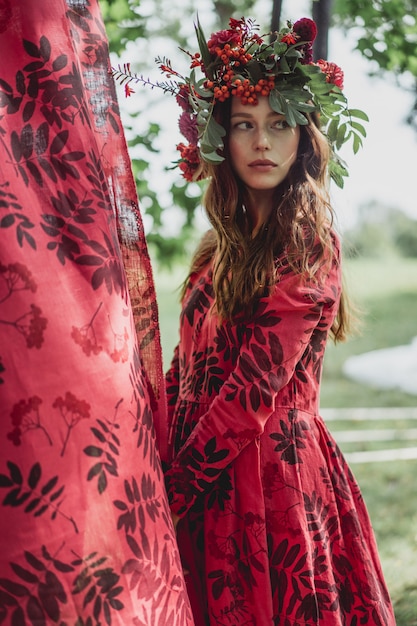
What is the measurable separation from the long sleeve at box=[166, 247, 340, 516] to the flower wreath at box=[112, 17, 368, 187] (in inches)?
18.1

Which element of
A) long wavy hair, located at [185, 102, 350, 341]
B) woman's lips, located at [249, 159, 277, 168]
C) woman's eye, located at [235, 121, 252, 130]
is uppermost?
woman's eye, located at [235, 121, 252, 130]

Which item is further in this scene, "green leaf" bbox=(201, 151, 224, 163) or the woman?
"green leaf" bbox=(201, 151, 224, 163)

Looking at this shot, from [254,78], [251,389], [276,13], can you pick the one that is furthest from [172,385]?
[276,13]

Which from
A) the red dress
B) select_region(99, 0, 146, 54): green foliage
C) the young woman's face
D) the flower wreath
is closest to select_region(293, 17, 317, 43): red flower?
the flower wreath

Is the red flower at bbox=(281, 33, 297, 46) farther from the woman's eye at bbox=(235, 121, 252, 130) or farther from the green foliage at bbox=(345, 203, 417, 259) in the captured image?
the green foliage at bbox=(345, 203, 417, 259)

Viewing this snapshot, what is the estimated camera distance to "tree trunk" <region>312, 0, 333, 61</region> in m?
2.77

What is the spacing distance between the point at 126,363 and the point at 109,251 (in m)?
0.23

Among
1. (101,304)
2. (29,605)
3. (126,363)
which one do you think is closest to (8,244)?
(101,304)

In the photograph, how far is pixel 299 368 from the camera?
1.92m

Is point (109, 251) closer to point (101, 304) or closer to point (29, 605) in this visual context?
point (101, 304)

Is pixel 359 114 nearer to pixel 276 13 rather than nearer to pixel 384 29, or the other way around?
pixel 276 13

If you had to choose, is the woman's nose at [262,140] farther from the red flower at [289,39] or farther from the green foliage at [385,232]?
the green foliage at [385,232]

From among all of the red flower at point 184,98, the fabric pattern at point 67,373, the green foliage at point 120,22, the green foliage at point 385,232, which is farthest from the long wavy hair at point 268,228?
the green foliage at point 385,232

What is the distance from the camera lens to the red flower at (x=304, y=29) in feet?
6.30
